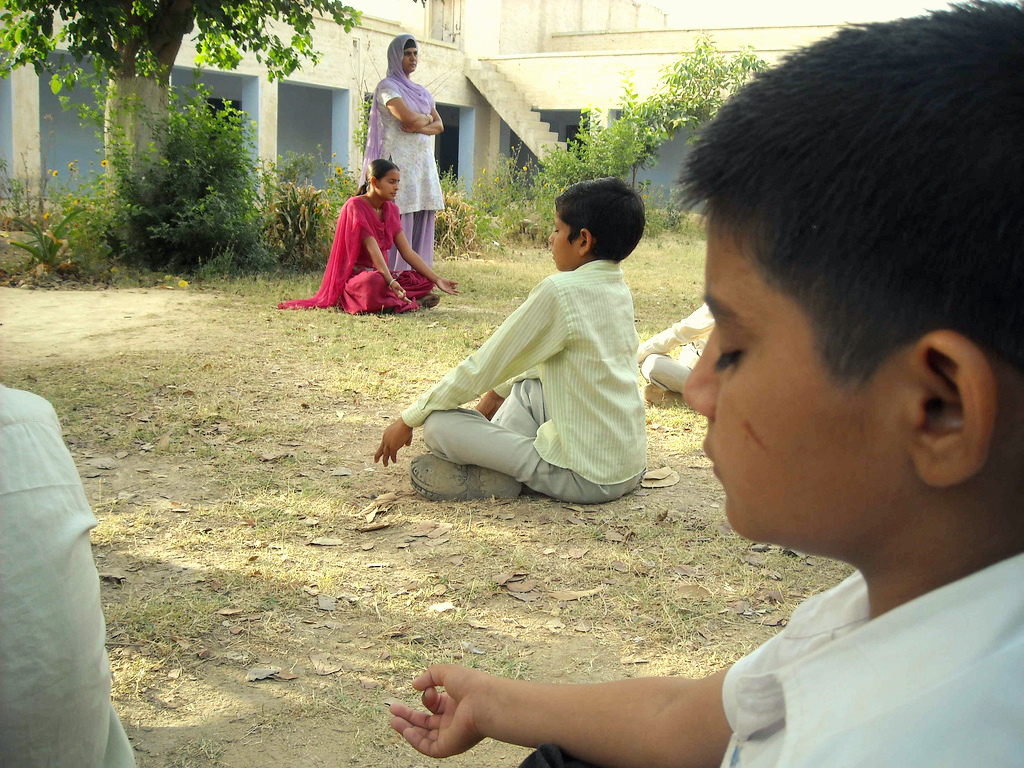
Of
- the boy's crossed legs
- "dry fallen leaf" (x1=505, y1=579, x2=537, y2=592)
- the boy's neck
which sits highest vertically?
the boy's neck

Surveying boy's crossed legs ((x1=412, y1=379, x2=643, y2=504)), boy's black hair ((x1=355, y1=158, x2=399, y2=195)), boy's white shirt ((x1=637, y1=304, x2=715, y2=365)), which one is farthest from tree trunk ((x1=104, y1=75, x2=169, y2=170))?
boy's crossed legs ((x1=412, y1=379, x2=643, y2=504))

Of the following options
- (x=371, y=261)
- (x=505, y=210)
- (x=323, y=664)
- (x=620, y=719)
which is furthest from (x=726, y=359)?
(x=505, y=210)

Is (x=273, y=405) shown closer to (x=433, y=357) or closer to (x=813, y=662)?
(x=433, y=357)

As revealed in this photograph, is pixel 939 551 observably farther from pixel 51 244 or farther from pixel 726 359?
pixel 51 244

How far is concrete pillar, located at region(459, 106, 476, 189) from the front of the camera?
61.2 ft

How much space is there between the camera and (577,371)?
3217 mm

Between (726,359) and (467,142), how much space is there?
61.3ft

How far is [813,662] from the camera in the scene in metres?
0.70

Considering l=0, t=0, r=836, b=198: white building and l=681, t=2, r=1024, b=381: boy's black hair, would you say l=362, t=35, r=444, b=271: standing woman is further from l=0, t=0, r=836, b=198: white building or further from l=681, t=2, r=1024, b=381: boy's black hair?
l=681, t=2, r=1024, b=381: boy's black hair

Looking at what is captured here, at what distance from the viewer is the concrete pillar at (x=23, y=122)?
11469 mm

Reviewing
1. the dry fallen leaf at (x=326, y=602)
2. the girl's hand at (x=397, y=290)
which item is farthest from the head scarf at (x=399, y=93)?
the dry fallen leaf at (x=326, y=602)

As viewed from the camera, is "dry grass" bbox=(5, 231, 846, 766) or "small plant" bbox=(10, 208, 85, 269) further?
"small plant" bbox=(10, 208, 85, 269)

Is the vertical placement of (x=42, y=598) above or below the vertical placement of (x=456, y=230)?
below

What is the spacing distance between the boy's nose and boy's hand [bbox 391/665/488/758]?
63 cm
